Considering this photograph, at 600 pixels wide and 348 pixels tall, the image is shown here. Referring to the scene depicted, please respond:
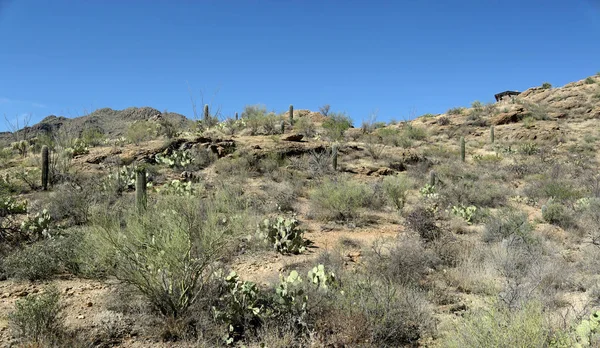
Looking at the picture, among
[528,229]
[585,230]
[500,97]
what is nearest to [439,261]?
[528,229]

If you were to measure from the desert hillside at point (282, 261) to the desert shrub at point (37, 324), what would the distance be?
15 mm

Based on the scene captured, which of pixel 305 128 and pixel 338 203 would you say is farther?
pixel 305 128

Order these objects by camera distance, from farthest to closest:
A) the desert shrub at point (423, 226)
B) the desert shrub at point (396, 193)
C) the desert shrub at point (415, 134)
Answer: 1. the desert shrub at point (415, 134)
2. the desert shrub at point (396, 193)
3. the desert shrub at point (423, 226)

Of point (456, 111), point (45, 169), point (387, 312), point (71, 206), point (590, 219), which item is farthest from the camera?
point (456, 111)

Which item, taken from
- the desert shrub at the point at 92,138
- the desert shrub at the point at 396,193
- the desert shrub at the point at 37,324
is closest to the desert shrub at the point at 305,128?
the desert shrub at the point at 92,138

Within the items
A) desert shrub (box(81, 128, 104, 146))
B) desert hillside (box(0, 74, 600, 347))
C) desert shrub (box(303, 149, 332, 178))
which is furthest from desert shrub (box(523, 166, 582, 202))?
desert shrub (box(81, 128, 104, 146))

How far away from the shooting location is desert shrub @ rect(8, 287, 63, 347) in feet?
10.9

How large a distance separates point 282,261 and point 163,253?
8.69 ft

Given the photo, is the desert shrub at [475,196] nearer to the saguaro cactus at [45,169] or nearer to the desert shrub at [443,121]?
the saguaro cactus at [45,169]

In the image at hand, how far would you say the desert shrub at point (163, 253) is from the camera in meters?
3.81

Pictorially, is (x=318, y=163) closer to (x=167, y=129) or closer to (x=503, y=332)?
(x=167, y=129)

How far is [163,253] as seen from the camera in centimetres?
376

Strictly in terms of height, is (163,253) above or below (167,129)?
below

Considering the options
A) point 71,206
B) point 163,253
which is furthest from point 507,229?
point 71,206
